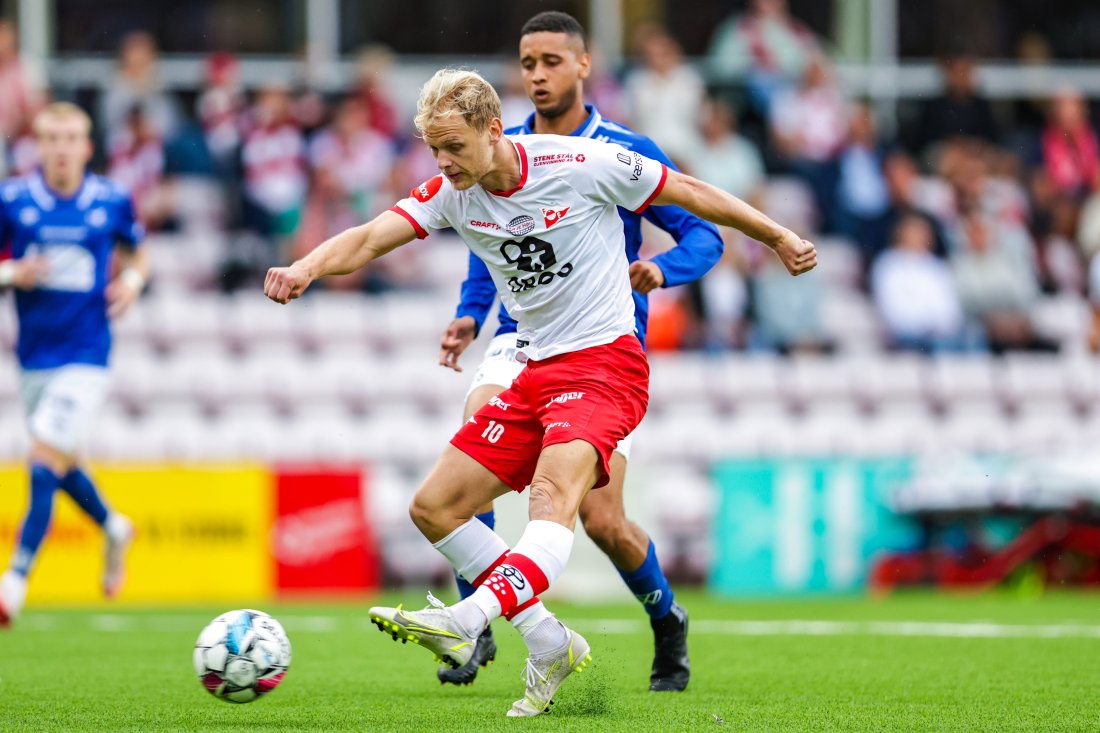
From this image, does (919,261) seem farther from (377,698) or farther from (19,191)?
(377,698)

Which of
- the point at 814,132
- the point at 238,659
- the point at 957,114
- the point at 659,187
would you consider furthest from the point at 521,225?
the point at 957,114

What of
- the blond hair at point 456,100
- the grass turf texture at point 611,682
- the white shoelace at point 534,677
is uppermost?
the blond hair at point 456,100

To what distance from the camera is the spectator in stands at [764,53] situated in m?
16.6

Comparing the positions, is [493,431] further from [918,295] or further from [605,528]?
[918,295]

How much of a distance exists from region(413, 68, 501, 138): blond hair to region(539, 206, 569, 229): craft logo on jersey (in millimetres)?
384

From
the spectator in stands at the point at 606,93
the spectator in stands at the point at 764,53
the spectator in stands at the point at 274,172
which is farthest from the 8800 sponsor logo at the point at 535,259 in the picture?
the spectator in stands at the point at 764,53

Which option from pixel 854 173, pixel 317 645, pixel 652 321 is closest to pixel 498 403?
pixel 317 645

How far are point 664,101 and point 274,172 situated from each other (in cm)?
363

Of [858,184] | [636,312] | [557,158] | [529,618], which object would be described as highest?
[858,184]

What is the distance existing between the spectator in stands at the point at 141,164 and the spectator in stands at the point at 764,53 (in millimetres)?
5719

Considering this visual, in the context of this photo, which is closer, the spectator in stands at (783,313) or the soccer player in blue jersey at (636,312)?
the soccer player in blue jersey at (636,312)

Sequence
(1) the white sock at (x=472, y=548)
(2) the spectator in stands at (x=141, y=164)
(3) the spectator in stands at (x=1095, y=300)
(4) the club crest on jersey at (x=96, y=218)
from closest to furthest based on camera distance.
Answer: (1) the white sock at (x=472, y=548) < (4) the club crest on jersey at (x=96, y=218) < (3) the spectator in stands at (x=1095, y=300) < (2) the spectator in stands at (x=141, y=164)

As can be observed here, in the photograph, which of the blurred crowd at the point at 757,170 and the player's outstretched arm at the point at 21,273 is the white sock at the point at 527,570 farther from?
the blurred crowd at the point at 757,170

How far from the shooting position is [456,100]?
5.55m
